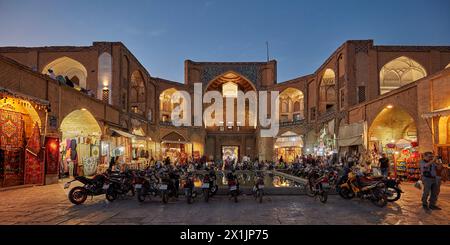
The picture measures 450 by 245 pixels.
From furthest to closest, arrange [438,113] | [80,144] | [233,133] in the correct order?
[233,133]
[80,144]
[438,113]

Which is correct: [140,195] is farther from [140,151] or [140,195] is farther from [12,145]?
[140,151]

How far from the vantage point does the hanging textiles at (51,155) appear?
11477 millimetres

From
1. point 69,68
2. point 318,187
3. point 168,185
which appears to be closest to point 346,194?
point 318,187

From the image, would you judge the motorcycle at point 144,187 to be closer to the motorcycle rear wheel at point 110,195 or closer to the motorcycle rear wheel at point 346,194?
the motorcycle rear wheel at point 110,195

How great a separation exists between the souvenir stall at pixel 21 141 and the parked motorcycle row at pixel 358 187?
8866 mm

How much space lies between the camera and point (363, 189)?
7.59m

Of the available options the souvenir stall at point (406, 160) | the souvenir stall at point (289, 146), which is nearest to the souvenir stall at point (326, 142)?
the souvenir stall at point (289, 146)

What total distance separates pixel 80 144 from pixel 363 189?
41.4 ft

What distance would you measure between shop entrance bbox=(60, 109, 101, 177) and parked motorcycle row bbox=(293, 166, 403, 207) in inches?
401

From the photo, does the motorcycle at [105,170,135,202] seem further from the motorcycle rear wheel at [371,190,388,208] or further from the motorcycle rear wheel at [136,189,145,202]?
the motorcycle rear wheel at [371,190,388,208]

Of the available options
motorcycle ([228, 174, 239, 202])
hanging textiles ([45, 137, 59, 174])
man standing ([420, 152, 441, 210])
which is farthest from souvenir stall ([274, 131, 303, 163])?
man standing ([420, 152, 441, 210])

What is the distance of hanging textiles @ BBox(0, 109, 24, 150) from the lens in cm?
988
